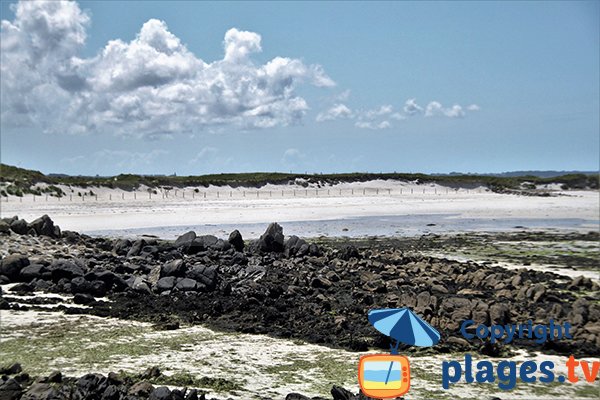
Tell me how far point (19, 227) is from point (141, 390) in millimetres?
19729

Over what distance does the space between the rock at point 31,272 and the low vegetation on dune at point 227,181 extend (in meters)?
35.9

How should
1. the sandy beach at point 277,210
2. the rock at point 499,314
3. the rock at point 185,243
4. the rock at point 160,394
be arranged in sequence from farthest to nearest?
1. the sandy beach at point 277,210
2. the rock at point 185,243
3. the rock at point 499,314
4. the rock at point 160,394

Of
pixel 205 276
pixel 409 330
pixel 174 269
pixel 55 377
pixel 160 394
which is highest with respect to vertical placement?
pixel 409 330

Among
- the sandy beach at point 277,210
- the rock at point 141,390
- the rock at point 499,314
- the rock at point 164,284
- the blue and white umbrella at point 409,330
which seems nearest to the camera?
the blue and white umbrella at point 409,330

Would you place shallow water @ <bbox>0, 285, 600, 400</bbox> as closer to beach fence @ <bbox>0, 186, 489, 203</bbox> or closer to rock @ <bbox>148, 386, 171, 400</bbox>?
rock @ <bbox>148, 386, 171, 400</bbox>

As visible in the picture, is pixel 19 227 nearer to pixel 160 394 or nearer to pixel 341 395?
pixel 160 394

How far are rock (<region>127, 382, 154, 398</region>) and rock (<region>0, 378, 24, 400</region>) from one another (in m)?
1.70

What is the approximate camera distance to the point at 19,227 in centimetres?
2527

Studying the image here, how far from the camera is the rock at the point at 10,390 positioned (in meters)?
8.43

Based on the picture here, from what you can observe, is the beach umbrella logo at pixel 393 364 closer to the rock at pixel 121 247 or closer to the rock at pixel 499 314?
the rock at pixel 499 314

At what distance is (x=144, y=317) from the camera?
1430 cm

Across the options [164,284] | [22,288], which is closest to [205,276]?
[164,284]

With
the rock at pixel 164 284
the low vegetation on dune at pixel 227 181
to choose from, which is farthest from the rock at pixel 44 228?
the low vegetation on dune at pixel 227 181

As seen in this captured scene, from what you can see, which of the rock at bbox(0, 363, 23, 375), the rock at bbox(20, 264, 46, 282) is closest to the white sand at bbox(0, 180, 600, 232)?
the rock at bbox(20, 264, 46, 282)
